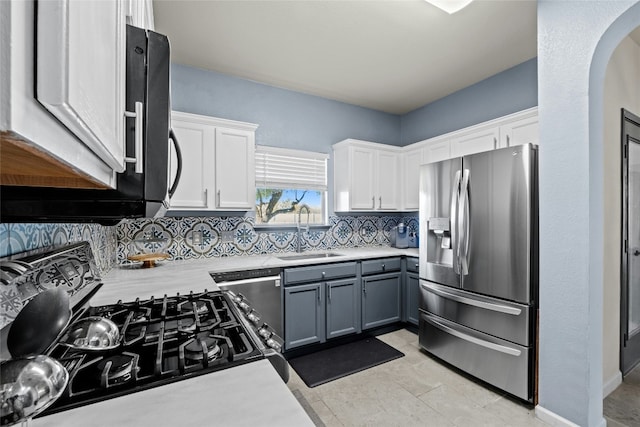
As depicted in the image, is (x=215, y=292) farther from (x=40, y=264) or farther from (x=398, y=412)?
(x=398, y=412)

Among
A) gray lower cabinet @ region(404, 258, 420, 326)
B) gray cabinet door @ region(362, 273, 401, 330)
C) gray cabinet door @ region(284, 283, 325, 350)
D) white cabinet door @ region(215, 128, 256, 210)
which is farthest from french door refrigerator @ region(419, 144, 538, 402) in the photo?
white cabinet door @ region(215, 128, 256, 210)

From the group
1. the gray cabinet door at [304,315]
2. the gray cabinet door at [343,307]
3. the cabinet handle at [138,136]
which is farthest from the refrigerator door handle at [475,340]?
the cabinet handle at [138,136]

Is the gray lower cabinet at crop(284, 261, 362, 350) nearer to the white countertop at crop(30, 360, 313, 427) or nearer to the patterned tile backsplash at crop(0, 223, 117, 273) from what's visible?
the patterned tile backsplash at crop(0, 223, 117, 273)

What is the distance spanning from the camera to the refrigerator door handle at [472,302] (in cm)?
213

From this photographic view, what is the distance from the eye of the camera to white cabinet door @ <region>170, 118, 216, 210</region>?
104 inches

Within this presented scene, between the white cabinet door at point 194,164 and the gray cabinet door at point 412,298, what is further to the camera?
the gray cabinet door at point 412,298

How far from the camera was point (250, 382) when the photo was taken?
2.40ft

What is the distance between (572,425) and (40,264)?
2.76 m

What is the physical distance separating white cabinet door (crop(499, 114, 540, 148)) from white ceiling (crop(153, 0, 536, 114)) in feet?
2.18

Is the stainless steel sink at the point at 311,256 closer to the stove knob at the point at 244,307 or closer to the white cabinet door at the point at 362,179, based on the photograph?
the white cabinet door at the point at 362,179

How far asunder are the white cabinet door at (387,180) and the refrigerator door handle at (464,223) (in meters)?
1.35

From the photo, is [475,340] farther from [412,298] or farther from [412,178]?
[412,178]

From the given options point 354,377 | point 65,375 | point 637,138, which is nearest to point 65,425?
point 65,375

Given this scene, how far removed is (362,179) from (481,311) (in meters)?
1.88
